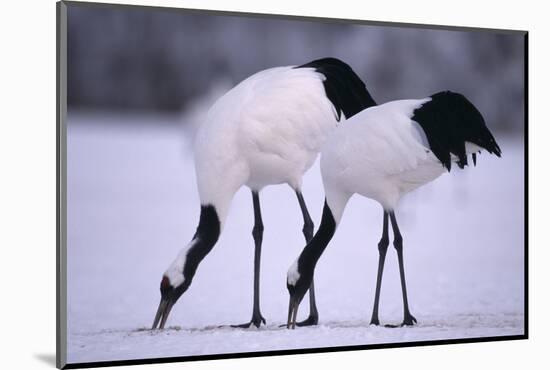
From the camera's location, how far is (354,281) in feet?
19.7

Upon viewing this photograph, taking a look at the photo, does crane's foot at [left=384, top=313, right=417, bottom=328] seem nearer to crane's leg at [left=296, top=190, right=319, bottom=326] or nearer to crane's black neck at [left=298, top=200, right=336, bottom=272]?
crane's leg at [left=296, top=190, right=319, bottom=326]

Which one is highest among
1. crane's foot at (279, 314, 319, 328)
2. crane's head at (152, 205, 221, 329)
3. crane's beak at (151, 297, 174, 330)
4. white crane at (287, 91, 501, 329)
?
white crane at (287, 91, 501, 329)

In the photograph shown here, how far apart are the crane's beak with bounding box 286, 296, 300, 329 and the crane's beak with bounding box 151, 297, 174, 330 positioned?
63cm

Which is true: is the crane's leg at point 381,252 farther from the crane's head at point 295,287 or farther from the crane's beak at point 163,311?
the crane's beak at point 163,311

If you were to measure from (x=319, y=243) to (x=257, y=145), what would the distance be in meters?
0.64

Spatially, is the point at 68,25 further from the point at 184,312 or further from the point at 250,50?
the point at 184,312

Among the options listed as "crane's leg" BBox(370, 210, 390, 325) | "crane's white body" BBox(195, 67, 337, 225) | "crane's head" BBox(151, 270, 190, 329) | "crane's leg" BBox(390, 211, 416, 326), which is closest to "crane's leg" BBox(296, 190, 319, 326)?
"crane's white body" BBox(195, 67, 337, 225)

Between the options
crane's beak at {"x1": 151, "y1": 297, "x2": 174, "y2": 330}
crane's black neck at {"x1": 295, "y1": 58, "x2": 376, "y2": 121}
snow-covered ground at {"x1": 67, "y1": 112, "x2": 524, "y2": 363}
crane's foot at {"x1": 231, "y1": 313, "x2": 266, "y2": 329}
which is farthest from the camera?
crane's black neck at {"x1": 295, "y1": 58, "x2": 376, "y2": 121}

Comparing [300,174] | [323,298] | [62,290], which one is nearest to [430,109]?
[300,174]

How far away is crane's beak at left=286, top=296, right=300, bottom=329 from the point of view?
578 cm

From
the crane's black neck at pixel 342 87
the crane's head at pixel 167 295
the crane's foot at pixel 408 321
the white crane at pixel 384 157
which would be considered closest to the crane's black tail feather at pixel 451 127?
the white crane at pixel 384 157

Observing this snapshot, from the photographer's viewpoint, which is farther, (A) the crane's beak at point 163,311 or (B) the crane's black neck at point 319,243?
(B) the crane's black neck at point 319,243

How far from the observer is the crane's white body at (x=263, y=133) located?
223 inches

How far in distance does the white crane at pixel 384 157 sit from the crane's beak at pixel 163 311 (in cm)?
64
